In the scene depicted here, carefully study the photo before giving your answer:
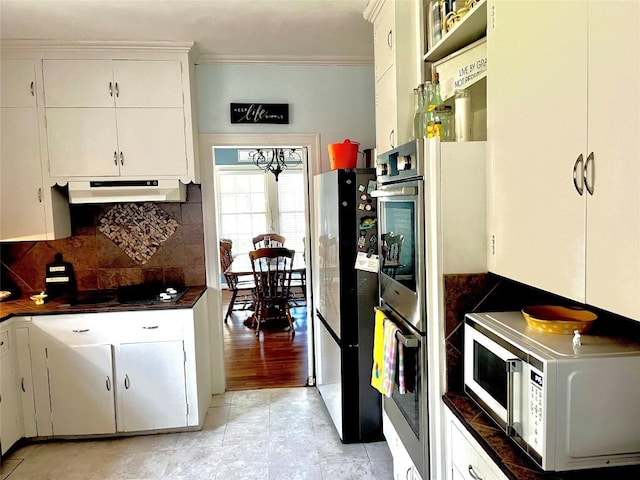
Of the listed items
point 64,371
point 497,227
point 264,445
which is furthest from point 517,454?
point 64,371

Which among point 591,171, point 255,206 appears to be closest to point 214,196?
point 591,171

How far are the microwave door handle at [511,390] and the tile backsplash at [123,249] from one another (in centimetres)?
266

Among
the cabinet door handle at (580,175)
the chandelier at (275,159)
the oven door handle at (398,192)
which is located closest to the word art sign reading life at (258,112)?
the oven door handle at (398,192)

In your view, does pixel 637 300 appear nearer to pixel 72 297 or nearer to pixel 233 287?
pixel 72 297

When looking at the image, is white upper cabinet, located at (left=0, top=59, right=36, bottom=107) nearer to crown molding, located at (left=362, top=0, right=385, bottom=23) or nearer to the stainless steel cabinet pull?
crown molding, located at (left=362, top=0, right=385, bottom=23)

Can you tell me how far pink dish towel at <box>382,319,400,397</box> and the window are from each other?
5795 millimetres

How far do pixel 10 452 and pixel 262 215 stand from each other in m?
5.32

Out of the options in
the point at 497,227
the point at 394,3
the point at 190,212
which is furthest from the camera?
the point at 190,212

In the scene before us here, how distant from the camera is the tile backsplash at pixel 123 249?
340 centimetres

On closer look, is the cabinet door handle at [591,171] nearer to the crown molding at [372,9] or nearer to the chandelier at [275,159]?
the crown molding at [372,9]

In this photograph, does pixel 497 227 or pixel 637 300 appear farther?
pixel 497 227

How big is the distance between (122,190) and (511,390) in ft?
8.92

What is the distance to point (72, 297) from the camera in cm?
325

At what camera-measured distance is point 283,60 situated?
3449mm
